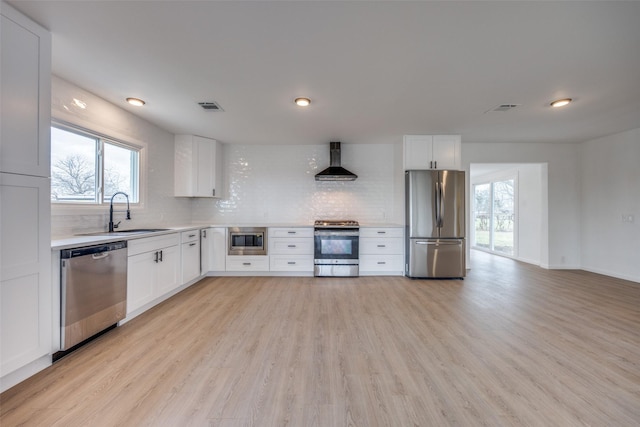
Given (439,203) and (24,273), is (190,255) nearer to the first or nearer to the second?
(24,273)

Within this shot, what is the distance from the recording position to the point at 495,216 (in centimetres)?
700

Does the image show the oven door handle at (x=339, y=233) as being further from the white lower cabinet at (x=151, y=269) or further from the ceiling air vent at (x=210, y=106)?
the ceiling air vent at (x=210, y=106)

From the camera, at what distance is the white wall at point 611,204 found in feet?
13.5

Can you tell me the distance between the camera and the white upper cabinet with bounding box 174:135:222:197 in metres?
4.33

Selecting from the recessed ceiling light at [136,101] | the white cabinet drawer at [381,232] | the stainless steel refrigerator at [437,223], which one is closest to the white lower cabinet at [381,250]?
the white cabinet drawer at [381,232]

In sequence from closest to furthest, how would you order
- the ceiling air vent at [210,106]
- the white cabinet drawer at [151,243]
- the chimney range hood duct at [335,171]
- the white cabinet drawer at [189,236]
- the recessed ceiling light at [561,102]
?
the white cabinet drawer at [151,243] → the recessed ceiling light at [561,102] → the ceiling air vent at [210,106] → the white cabinet drawer at [189,236] → the chimney range hood duct at [335,171]

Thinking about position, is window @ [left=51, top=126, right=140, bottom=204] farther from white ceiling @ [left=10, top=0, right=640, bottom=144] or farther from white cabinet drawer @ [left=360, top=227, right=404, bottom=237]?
white cabinet drawer @ [left=360, top=227, right=404, bottom=237]

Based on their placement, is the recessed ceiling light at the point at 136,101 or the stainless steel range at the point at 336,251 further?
the stainless steel range at the point at 336,251

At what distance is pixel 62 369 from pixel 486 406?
2.90 m

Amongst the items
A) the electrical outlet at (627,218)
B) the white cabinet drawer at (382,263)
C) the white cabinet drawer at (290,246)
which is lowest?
the white cabinet drawer at (382,263)

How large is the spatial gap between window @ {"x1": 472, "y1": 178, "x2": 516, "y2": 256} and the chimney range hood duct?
4523 millimetres

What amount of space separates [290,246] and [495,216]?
6.05 m

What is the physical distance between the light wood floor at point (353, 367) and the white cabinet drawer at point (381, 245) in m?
1.23

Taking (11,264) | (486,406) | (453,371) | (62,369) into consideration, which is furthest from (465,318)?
(11,264)
